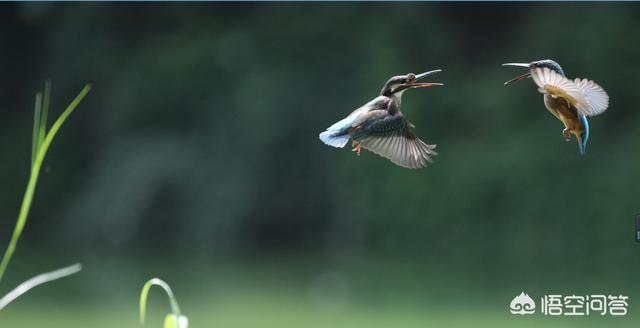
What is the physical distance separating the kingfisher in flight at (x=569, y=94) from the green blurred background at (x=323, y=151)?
22.8ft

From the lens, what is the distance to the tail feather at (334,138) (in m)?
0.79

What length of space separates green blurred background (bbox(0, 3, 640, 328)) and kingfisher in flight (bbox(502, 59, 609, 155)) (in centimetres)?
694

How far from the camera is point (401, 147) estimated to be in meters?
0.85

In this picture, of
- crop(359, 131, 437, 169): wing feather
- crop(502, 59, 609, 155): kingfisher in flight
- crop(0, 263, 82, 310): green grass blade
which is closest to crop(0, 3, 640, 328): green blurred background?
crop(0, 263, 82, 310): green grass blade

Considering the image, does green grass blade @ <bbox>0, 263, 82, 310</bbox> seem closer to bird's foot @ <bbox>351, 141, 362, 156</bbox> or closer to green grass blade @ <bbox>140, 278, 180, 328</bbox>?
green grass blade @ <bbox>140, 278, 180, 328</bbox>

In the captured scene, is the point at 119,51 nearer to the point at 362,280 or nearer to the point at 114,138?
the point at 114,138

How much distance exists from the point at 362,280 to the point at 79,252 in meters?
2.78

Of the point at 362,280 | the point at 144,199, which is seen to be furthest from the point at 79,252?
the point at 362,280

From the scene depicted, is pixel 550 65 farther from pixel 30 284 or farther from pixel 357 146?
pixel 30 284

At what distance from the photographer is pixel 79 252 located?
8750mm

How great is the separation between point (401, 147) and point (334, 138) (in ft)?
0.23

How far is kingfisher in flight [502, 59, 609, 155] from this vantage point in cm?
68

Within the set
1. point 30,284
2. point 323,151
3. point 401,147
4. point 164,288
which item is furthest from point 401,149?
point 323,151

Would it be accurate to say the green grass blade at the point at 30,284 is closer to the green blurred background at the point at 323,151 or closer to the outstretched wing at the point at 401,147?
the outstretched wing at the point at 401,147
